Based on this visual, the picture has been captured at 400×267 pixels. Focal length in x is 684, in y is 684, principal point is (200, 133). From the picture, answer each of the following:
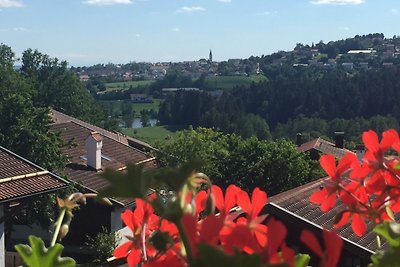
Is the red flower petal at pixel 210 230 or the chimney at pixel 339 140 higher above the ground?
the red flower petal at pixel 210 230

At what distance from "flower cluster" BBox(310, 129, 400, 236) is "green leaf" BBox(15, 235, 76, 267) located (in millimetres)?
337

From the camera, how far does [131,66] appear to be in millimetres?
176375

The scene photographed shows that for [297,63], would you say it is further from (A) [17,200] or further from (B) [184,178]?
(B) [184,178]

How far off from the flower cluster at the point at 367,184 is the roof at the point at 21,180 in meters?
10.0

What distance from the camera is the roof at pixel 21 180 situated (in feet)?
35.0

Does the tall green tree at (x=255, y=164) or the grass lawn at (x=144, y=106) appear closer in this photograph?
the tall green tree at (x=255, y=164)

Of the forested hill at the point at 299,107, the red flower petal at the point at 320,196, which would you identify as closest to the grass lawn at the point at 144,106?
the forested hill at the point at 299,107

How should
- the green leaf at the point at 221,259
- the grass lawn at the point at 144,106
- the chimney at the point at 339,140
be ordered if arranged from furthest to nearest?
the grass lawn at the point at 144,106
the chimney at the point at 339,140
the green leaf at the point at 221,259

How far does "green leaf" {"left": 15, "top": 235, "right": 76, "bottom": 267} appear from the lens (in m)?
0.77

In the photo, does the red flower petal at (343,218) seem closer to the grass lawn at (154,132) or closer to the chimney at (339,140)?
the chimney at (339,140)

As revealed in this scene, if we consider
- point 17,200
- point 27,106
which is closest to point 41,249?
point 17,200

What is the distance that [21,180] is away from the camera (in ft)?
36.7

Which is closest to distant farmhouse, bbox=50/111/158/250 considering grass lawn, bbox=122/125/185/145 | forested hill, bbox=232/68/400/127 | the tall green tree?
the tall green tree

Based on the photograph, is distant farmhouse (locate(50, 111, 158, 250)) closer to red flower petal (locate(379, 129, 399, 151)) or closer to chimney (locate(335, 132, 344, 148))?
chimney (locate(335, 132, 344, 148))
